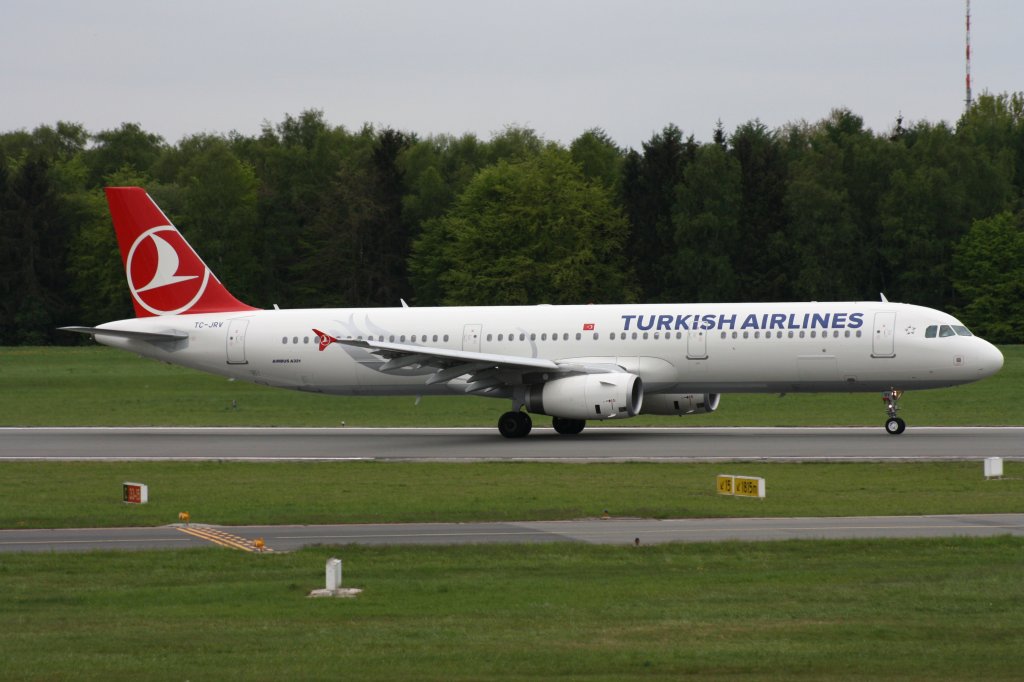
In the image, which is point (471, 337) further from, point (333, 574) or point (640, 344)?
point (333, 574)

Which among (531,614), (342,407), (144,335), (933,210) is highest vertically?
(933,210)

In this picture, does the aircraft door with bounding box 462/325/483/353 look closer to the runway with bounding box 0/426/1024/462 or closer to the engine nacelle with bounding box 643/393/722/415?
the runway with bounding box 0/426/1024/462

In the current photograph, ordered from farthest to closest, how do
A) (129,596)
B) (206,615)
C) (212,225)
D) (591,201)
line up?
(212,225) → (591,201) → (129,596) → (206,615)

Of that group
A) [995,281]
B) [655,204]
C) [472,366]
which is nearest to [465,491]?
[472,366]

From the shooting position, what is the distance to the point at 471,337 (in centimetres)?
4512

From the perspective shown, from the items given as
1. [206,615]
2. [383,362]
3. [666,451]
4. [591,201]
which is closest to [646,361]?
[666,451]

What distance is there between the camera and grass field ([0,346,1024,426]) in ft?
167

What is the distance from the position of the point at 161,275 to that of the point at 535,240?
206 feet

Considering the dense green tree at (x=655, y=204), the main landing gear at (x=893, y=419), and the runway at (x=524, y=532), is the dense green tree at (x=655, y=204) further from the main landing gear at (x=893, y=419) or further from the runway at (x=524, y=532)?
the runway at (x=524, y=532)

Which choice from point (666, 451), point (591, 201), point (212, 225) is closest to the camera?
point (666, 451)

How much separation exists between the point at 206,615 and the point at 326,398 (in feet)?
154

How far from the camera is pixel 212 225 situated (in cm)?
12138

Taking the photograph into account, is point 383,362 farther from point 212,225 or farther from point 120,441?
point 212,225

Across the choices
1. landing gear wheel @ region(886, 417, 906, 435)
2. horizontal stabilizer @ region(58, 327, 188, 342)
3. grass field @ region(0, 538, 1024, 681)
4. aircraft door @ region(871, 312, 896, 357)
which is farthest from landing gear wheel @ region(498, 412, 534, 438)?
grass field @ region(0, 538, 1024, 681)
